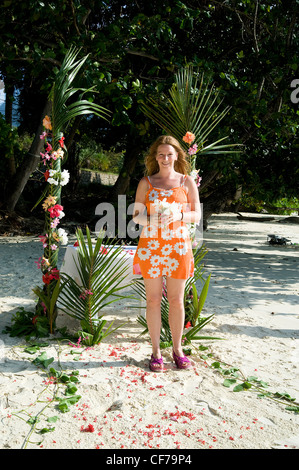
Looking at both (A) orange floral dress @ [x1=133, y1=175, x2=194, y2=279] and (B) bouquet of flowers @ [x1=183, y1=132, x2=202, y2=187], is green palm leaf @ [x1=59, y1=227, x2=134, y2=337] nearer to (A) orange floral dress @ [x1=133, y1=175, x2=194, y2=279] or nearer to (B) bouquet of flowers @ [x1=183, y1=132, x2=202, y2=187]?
(A) orange floral dress @ [x1=133, y1=175, x2=194, y2=279]

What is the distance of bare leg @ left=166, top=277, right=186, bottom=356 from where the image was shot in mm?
3422

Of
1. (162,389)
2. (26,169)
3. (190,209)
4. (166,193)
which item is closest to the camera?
(162,389)

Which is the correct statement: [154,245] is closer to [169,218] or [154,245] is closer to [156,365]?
[169,218]

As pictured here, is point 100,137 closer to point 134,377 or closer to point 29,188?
point 29,188

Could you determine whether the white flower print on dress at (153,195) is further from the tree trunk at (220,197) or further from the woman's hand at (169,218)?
the tree trunk at (220,197)

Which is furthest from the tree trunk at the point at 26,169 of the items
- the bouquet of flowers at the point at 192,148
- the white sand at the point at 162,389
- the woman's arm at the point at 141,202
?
the woman's arm at the point at 141,202

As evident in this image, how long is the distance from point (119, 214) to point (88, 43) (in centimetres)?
420

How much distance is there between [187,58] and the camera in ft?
26.9

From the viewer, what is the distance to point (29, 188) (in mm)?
13102

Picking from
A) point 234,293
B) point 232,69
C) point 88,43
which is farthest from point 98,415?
point 232,69

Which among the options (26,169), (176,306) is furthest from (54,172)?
(26,169)

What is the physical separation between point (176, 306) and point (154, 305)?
168 millimetres

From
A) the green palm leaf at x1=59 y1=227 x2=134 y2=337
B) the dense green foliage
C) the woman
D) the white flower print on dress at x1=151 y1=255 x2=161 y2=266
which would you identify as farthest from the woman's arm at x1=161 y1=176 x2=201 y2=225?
the dense green foliage

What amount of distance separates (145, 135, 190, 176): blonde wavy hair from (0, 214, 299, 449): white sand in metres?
1.54
